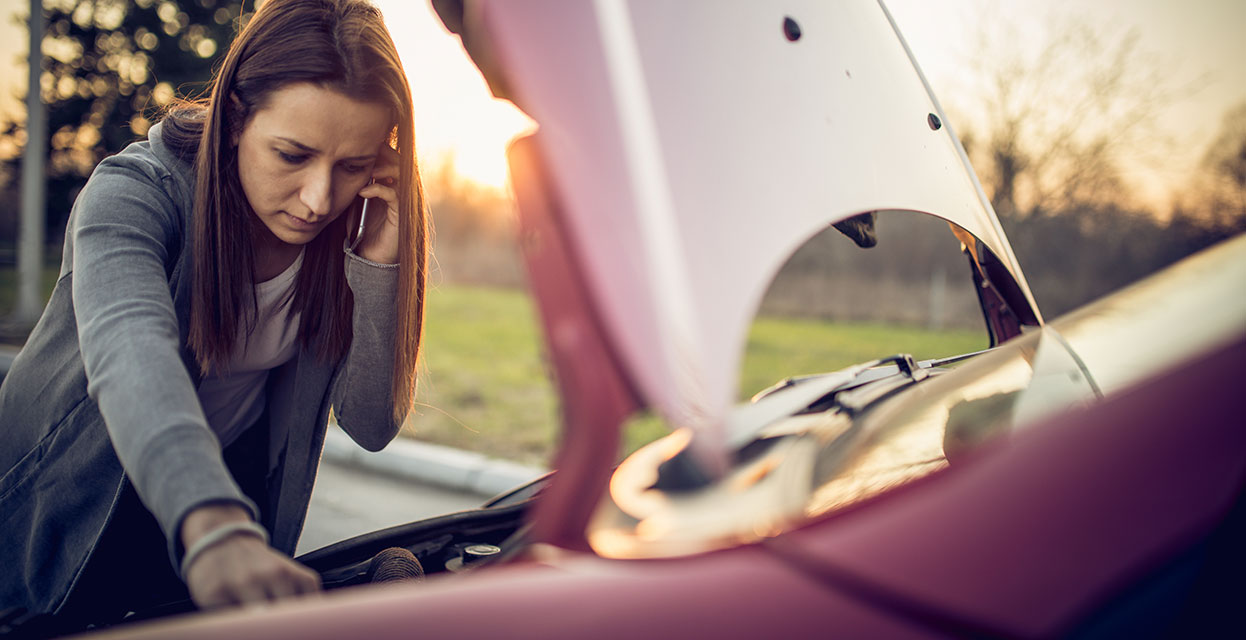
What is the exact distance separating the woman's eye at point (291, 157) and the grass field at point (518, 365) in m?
0.59

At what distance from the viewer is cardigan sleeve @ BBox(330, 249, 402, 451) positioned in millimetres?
1686

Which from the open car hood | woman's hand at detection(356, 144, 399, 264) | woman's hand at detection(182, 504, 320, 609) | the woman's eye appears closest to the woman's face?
the woman's eye

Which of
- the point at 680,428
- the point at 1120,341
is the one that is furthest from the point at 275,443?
the point at 1120,341

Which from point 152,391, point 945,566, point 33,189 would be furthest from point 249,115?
point 33,189

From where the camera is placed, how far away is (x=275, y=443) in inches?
73.4

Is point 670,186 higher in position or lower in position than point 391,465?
higher

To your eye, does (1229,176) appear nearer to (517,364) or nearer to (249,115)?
(517,364)

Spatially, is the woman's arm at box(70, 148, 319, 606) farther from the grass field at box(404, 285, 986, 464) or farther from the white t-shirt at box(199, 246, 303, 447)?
the grass field at box(404, 285, 986, 464)

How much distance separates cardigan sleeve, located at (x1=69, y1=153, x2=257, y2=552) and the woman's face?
172mm

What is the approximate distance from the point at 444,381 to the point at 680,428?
252 inches

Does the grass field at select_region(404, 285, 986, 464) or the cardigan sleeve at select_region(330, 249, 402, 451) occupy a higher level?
the cardigan sleeve at select_region(330, 249, 402, 451)

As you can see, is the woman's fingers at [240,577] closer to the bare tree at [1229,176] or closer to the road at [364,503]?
the road at [364,503]

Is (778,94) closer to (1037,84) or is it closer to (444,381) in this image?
(444,381)

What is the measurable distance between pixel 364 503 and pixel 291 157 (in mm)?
2806
